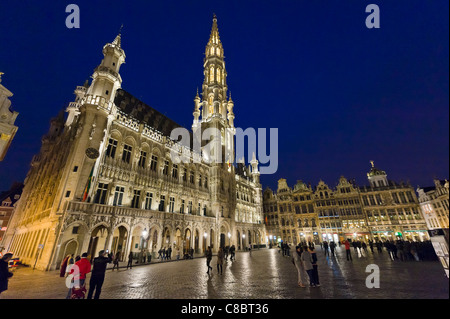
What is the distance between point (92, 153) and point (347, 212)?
58.7 m

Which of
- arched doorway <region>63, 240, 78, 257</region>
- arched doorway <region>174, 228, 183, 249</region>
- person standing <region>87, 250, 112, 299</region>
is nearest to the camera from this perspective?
person standing <region>87, 250, 112, 299</region>

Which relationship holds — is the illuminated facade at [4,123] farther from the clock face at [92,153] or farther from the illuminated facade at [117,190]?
the clock face at [92,153]

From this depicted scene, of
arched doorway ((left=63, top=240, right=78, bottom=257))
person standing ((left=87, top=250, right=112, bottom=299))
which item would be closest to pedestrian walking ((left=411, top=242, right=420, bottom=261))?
person standing ((left=87, top=250, right=112, bottom=299))

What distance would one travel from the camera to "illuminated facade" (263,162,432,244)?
44531mm

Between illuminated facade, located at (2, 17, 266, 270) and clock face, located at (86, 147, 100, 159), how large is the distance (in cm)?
9

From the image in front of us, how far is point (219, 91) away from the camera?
48938 mm

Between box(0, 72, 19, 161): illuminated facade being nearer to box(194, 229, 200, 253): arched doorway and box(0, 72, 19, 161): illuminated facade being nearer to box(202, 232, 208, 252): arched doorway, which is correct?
box(194, 229, 200, 253): arched doorway

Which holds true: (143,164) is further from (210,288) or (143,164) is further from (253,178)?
(253,178)

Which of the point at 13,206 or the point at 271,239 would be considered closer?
the point at 13,206

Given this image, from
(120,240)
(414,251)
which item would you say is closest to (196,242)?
(120,240)

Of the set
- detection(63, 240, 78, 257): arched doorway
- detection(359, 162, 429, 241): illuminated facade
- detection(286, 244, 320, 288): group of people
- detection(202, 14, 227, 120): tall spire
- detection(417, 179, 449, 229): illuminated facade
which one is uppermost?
detection(202, 14, 227, 120): tall spire
